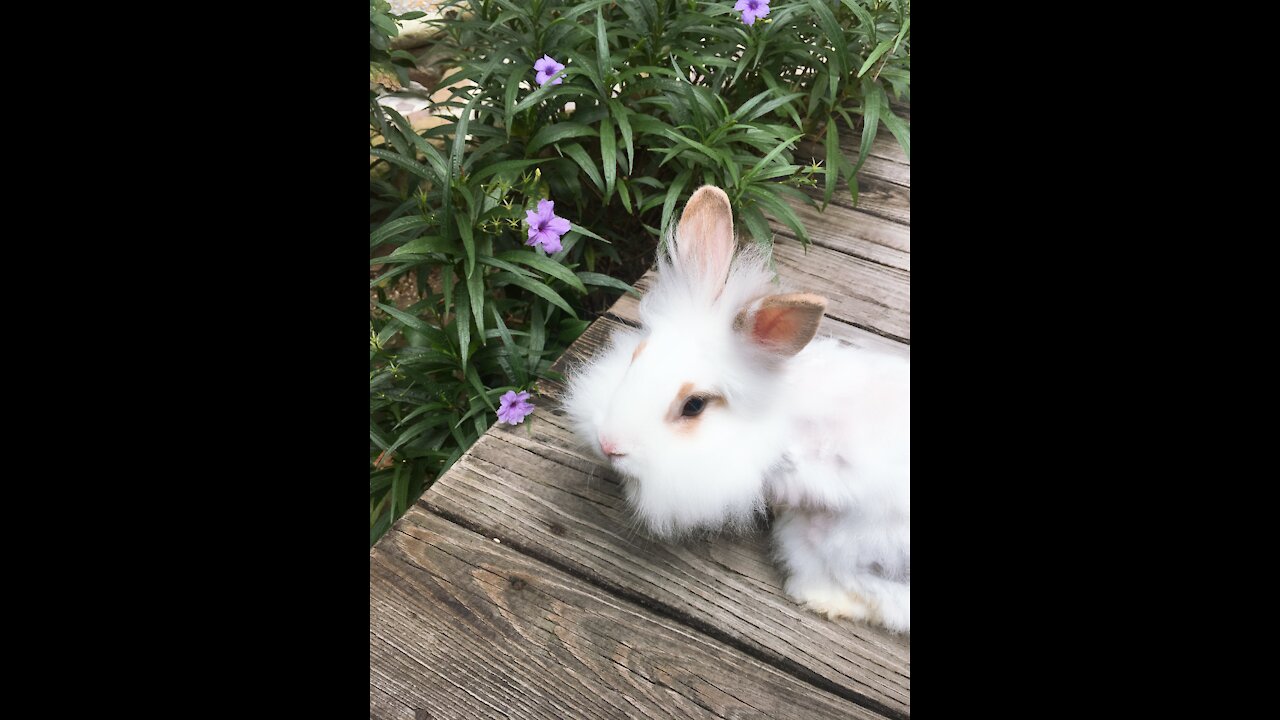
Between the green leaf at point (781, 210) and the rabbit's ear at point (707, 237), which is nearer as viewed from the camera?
the rabbit's ear at point (707, 237)

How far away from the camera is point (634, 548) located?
1.56 metres

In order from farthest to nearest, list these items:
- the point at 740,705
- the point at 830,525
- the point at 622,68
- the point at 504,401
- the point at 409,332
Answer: the point at 622,68
the point at 409,332
the point at 504,401
the point at 830,525
the point at 740,705

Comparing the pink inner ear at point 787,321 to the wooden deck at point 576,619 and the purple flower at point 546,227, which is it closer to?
the wooden deck at point 576,619

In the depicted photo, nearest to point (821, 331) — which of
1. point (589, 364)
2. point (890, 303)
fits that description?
point (890, 303)

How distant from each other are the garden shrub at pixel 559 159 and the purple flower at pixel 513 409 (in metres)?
0.20

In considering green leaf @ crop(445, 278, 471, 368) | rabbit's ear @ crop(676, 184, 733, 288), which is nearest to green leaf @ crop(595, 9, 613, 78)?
green leaf @ crop(445, 278, 471, 368)

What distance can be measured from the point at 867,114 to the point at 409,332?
1385 mm

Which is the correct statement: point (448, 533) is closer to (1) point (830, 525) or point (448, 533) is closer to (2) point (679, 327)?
(2) point (679, 327)

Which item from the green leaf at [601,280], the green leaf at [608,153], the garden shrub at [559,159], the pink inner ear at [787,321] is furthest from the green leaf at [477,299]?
the pink inner ear at [787,321]

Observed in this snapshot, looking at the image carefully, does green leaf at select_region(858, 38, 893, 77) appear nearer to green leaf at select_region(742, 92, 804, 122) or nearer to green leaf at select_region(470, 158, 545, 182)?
green leaf at select_region(742, 92, 804, 122)

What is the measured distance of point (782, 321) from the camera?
1.31 meters

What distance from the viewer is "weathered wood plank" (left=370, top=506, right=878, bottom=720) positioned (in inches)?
53.5

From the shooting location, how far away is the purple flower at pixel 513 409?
5.88ft

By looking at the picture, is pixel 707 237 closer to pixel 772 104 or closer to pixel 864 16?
pixel 772 104
